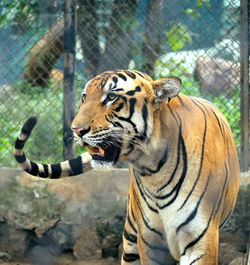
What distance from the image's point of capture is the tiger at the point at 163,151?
350cm

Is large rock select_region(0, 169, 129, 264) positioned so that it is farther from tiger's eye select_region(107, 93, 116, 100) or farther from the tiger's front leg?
tiger's eye select_region(107, 93, 116, 100)

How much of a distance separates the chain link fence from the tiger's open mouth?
2.09 metres

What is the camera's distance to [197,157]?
3645 mm

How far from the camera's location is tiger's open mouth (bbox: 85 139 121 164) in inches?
140

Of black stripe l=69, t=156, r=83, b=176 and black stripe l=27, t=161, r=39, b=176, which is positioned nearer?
black stripe l=27, t=161, r=39, b=176

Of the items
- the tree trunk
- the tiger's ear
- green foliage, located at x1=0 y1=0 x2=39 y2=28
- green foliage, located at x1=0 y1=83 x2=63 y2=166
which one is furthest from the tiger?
green foliage, located at x1=0 y1=0 x2=39 y2=28

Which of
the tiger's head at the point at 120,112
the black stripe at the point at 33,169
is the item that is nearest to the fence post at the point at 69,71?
the black stripe at the point at 33,169

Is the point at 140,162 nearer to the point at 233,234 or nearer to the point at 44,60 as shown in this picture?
the point at 233,234

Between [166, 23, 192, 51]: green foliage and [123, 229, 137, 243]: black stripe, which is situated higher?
[166, 23, 192, 51]: green foliage

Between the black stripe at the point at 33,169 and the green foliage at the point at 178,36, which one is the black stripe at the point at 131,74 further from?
the green foliage at the point at 178,36

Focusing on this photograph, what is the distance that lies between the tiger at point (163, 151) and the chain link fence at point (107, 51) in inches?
67.2

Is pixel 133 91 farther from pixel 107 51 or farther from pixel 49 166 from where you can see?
pixel 107 51

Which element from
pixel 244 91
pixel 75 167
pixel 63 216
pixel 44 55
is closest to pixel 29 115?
pixel 44 55

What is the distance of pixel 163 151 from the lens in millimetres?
3645
